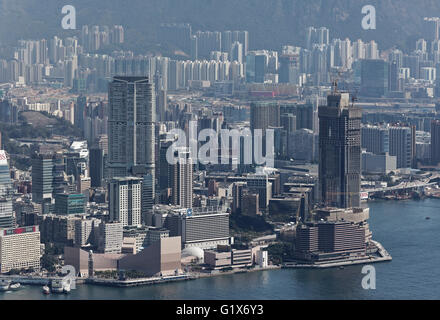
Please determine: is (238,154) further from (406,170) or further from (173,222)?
(173,222)

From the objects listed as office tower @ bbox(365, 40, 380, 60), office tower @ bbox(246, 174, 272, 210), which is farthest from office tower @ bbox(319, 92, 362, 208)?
office tower @ bbox(365, 40, 380, 60)

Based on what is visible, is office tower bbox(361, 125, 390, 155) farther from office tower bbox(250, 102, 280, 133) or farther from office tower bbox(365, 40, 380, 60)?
office tower bbox(365, 40, 380, 60)

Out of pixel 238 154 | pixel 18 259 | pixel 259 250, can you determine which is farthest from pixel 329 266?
pixel 238 154

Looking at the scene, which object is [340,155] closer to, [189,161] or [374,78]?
[189,161]

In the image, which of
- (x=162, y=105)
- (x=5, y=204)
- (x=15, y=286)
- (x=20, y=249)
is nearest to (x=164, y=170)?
(x=5, y=204)
